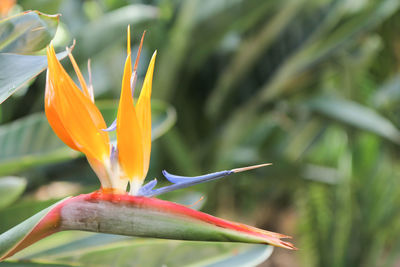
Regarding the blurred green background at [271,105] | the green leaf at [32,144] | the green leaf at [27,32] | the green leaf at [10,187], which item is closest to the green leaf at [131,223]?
the green leaf at [27,32]

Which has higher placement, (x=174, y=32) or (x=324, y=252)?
(x=174, y=32)

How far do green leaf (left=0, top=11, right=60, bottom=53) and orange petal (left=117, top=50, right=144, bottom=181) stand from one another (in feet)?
0.24

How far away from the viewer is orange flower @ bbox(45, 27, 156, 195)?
27cm

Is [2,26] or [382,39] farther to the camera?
[382,39]

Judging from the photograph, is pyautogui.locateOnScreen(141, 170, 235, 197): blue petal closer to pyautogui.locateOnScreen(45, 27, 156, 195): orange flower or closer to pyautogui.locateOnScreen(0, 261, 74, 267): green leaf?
pyautogui.locateOnScreen(45, 27, 156, 195): orange flower

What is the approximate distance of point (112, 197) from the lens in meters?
0.27

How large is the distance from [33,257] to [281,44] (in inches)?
39.0

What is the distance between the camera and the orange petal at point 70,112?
0.90 feet

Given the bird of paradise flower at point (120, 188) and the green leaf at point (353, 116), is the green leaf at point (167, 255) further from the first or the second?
the green leaf at point (353, 116)

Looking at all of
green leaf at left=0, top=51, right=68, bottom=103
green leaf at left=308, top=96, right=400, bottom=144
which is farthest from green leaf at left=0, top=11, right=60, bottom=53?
green leaf at left=308, top=96, right=400, bottom=144

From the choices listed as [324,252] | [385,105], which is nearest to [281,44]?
[385,105]

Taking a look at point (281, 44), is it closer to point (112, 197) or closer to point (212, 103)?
point (212, 103)

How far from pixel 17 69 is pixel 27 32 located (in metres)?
0.03

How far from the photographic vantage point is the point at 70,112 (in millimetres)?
277
